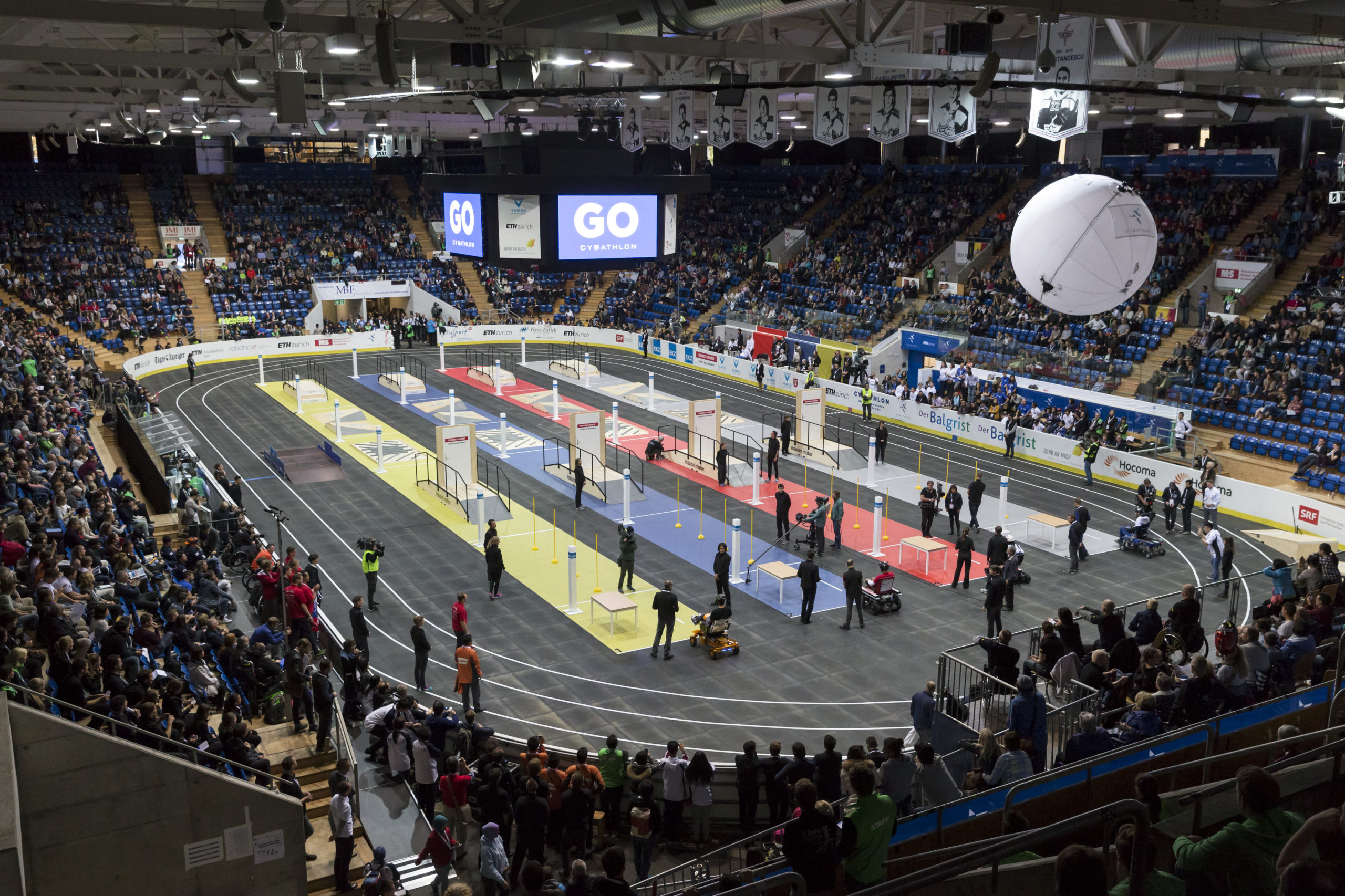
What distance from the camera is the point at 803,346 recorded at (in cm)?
4269

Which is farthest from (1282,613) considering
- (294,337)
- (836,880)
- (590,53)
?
(294,337)

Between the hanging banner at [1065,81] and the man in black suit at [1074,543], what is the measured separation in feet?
26.9

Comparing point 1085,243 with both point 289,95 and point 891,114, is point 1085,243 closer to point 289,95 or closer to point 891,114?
point 289,95

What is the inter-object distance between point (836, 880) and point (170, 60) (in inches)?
763

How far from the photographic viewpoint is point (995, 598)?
57.6 feet

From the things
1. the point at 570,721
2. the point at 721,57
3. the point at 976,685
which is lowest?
the point at 570,721

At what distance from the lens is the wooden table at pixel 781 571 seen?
1968 cm

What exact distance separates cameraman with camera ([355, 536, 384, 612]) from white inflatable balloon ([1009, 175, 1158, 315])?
12.5 meters

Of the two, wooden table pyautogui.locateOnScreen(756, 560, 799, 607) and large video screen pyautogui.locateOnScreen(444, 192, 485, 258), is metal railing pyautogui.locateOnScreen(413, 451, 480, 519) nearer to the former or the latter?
large video screen pyautogui.locateOnScreen(444, 192, 485, 258)

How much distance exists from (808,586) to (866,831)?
443 inches

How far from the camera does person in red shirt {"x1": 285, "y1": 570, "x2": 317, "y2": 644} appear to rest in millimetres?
15750

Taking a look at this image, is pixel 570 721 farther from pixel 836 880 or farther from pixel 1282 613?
pixel 1282 613

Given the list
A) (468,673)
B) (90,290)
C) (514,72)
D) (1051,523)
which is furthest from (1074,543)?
(90,290)

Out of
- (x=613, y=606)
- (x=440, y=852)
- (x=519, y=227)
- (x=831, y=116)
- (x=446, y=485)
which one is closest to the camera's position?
(x=440, y=852)
